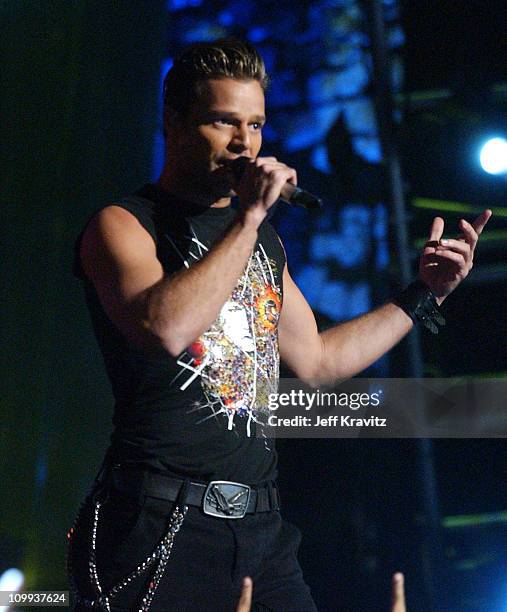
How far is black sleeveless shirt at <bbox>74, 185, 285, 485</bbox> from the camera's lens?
4.93 ft

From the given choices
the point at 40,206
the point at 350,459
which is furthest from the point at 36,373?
the point at 350,459

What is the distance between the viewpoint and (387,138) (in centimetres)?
299

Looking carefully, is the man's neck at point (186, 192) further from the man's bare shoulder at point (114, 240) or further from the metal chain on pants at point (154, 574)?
the metal chain on pants at point (154, 574)

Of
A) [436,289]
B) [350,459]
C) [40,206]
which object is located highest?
[40,206]

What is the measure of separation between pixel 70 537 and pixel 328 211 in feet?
5.63

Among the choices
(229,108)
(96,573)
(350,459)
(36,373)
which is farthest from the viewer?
(36,373)

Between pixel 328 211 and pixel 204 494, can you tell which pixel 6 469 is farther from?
pixel 204 494

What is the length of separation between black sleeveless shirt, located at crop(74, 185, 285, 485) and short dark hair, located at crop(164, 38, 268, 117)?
219 mm

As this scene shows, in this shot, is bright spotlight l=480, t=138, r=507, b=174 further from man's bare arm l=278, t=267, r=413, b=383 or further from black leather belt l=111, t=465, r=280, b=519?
black leather belt l=111, t=465, r=280, b=519

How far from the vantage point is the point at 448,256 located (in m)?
1.82

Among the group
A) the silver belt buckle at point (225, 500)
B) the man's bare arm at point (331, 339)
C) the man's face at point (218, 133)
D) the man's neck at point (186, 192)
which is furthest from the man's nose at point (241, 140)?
the silver belt buckle at point (225, 500)

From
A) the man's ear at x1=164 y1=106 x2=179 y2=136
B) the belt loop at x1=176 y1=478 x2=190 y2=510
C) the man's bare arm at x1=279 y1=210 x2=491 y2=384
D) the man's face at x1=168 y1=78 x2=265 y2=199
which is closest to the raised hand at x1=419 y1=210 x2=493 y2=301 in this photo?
the man's bare arm at x1=279 y1=210 x2=491 y2=384

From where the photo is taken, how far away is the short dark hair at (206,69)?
1.71 meters

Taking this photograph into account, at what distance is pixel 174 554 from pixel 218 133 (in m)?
0.79
